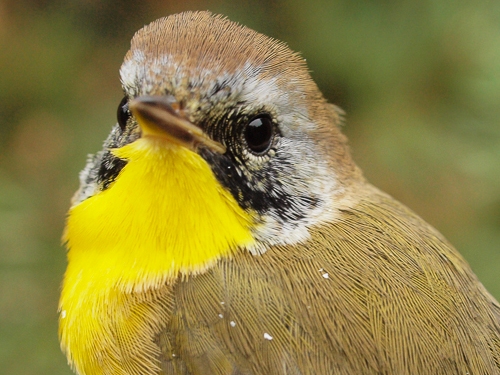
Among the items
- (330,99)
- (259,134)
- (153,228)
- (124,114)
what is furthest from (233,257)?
(330,99)

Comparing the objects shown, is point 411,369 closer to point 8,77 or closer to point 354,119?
point 354,119

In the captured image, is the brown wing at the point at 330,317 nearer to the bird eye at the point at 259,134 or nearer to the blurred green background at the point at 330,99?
the bird eye at the point at 259,134

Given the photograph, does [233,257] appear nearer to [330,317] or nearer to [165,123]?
[330,317]

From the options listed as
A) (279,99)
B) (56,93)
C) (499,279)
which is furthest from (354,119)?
(279,99)

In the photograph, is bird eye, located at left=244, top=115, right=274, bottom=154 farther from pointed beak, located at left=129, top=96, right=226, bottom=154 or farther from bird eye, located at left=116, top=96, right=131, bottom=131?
bird eye, located at left=116, top=96, right=131, bottom=131

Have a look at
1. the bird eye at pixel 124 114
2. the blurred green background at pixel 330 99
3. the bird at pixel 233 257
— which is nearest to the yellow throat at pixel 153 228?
the bird at pixel 233 257

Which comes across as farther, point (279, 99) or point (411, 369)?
point (279, 99)
